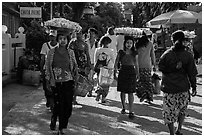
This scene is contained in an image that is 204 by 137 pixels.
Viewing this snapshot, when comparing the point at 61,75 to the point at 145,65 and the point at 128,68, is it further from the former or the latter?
the point at 145,65

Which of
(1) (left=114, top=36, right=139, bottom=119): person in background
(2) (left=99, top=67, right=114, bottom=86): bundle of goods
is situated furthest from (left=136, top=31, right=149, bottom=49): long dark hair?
(1) (left=114, top=36, right=139, bottom=119): person in background

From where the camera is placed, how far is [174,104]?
5.47 metres

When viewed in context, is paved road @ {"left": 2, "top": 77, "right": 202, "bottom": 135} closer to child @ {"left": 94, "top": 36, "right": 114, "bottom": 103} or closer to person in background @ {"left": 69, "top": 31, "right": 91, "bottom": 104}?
child @ {"left": 94, "top": 36, "right": 114, "bottom": 103}

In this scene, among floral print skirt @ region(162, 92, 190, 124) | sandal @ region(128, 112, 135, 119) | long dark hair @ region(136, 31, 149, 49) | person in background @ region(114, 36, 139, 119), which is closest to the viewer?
floral print skirt @ region(162, 92, 190, 124)

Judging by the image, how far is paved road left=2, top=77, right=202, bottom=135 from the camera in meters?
5.89

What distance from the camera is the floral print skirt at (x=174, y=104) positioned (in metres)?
5.44

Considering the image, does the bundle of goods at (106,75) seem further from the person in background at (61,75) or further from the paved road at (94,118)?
the person in background at (61,75)

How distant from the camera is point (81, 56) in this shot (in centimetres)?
729

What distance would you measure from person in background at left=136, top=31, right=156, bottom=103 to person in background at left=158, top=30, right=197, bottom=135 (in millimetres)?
2637

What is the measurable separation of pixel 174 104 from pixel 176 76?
0.44 meters

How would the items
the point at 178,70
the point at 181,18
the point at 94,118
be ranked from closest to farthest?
the point at 178,70 → the point at 94,118 → the point at 181,18

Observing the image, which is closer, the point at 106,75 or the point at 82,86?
the point at 82,86

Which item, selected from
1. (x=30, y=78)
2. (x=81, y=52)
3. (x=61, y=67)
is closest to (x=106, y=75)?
(x=81, y=52)

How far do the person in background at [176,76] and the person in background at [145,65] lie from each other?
2637 millimetres
